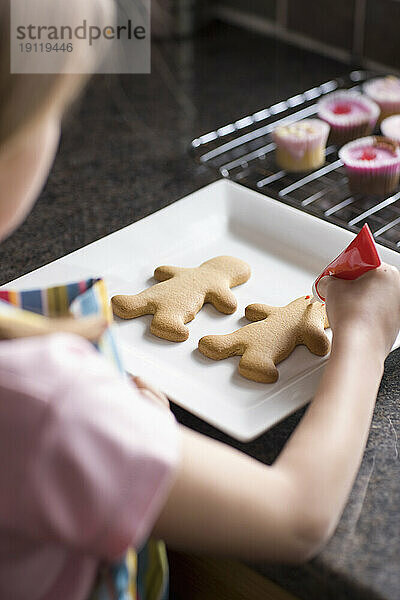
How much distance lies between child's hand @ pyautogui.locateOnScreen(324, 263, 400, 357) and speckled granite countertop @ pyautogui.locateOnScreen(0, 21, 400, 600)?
0.09 metres

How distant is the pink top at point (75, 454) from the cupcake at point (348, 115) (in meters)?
0.91

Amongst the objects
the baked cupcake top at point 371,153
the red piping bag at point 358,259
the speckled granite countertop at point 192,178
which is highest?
the red piping bag at point 358,259

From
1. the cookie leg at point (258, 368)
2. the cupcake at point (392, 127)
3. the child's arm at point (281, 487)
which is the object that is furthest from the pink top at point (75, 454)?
the cupcake at point (392, 127)

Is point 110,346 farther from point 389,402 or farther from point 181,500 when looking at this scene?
point 389,402

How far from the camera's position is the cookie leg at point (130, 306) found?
3.10ft

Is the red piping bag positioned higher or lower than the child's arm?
higher

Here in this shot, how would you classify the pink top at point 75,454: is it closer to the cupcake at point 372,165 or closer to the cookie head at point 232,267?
the cookie head at point 232,267

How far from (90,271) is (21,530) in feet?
1.73

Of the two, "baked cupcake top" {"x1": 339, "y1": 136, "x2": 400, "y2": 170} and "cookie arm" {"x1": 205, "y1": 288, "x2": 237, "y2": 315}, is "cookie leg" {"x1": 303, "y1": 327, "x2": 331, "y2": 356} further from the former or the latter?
"baked cupcake top" {"x1": 339, "y1": 136, "x2": 400, "y2": 170}

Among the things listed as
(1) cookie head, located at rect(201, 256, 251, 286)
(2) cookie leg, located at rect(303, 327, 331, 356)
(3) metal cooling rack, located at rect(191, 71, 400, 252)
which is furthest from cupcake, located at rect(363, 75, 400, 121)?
(2) cookie leg, located at rect(303, 327, 331, 356)

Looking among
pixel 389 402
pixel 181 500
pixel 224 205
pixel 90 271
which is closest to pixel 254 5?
pixel 224 205

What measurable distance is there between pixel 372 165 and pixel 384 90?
0.97 ft

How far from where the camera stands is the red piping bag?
2.81 ft

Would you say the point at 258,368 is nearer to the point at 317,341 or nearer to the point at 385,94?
the point at 317,341
